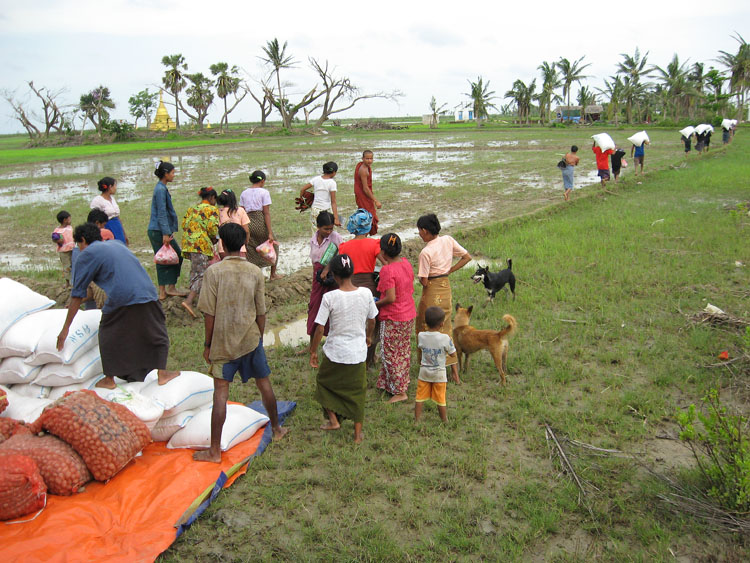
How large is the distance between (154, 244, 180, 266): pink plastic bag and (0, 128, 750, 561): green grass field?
766 millimetres

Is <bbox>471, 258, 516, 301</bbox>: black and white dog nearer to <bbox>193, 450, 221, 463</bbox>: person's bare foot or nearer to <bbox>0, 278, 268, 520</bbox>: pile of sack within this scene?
<bbox>0, 278, 268, 520</bbox>: pile of sack

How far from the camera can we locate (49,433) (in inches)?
130

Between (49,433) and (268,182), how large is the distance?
1522 centimetres

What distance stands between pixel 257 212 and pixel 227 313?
3.52m

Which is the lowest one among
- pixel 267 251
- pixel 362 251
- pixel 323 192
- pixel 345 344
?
pixel 345 344

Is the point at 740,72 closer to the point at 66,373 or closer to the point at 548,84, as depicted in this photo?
the point at 548,84

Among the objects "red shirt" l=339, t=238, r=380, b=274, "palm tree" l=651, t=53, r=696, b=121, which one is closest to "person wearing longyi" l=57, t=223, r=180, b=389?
"red shirt" l=339, t=238, r=380, b=274

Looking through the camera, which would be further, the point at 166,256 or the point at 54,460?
the point at 166,256

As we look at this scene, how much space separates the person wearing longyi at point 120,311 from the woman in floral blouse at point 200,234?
76.1 inches

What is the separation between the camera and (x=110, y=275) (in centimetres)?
385

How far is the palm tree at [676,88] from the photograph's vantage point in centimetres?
4494

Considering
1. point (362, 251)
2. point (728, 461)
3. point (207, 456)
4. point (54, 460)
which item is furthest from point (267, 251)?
point (728, 461)

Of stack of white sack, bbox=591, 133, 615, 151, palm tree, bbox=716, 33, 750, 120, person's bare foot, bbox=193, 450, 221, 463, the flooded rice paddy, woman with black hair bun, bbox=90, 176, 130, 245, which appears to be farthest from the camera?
palm tree, bbox=716, 33, 750, 120

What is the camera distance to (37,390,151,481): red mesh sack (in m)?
3.20
